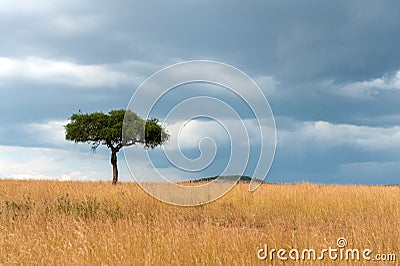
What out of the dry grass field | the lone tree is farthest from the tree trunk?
the dry grass field

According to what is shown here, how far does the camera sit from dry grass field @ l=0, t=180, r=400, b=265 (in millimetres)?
7387

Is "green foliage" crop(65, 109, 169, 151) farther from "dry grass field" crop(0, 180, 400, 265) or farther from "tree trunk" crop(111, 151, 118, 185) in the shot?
"dry grass field" crop(0, 180, 400, 265)

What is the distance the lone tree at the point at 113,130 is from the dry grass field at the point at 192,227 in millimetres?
8648

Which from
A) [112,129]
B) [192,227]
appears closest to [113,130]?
[112,129]

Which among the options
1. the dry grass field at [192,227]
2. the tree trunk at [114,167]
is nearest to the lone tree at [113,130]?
the tree trunk at [114,167]

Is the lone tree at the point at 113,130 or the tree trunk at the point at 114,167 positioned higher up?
the lone tree at the point at 113,130

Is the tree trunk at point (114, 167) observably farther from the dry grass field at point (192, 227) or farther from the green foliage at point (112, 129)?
the dry grass field at point (192, 227)

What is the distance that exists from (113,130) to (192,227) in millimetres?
17808

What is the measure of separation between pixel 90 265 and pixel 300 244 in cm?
381

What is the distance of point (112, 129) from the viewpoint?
91.6 feet

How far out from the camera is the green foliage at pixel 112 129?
2756cm

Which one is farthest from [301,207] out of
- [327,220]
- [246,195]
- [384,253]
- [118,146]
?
[118,146]

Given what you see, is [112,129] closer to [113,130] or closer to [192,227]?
[113,130]

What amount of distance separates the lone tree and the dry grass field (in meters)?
8.65
